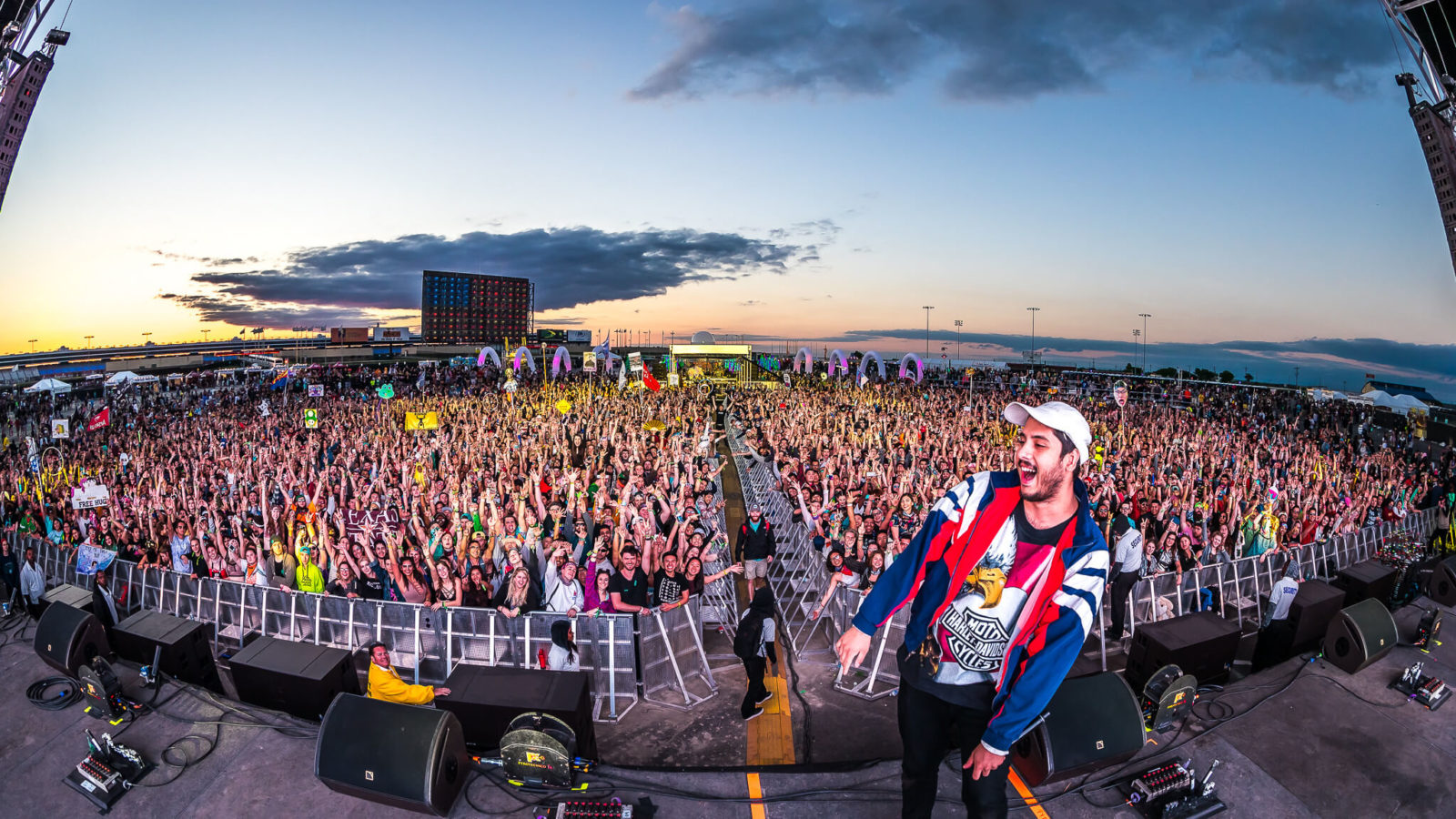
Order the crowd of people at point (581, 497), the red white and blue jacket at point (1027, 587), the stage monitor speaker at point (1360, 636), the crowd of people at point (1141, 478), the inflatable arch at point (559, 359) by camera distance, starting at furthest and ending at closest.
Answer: the inflatable arch at point (559, 359), the crowd of people at point (1141, 478), the crowd of people at point (581, 497), the stage monitor speaker at point (1360, 636), the red white and blue jacket at point (1027, 587)

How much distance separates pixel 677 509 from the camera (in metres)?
10.1

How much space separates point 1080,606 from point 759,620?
3.59 metres

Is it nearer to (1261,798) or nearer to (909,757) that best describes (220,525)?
(909,757)

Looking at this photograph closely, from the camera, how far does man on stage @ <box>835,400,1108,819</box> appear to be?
2.83 meters

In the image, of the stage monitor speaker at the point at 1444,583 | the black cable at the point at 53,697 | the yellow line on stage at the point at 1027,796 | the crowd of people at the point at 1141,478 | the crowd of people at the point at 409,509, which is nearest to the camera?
the yellow line on stage at the point at 1027,796

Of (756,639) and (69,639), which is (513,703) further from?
(69,639)

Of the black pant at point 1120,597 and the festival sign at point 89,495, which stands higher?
the festival sign at point 89,495

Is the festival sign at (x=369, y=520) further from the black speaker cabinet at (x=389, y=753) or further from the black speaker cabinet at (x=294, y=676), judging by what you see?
the black speaker cabinet at (x=389, y=753)

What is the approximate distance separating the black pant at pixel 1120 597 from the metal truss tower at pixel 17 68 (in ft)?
100

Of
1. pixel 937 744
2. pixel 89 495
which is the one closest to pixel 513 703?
pixel 937 744

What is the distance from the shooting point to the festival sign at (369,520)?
9828 mm

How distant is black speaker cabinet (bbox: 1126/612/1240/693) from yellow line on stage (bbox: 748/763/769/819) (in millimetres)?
3870

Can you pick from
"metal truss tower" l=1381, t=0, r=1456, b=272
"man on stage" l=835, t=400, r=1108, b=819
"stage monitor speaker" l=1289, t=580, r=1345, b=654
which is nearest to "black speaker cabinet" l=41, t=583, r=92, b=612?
"man on stage" l=835, t=400, r=1108, b=819

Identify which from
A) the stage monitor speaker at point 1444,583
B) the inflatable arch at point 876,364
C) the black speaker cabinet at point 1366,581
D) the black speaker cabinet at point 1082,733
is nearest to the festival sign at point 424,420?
the black speaker cabinet at point 1082,733
